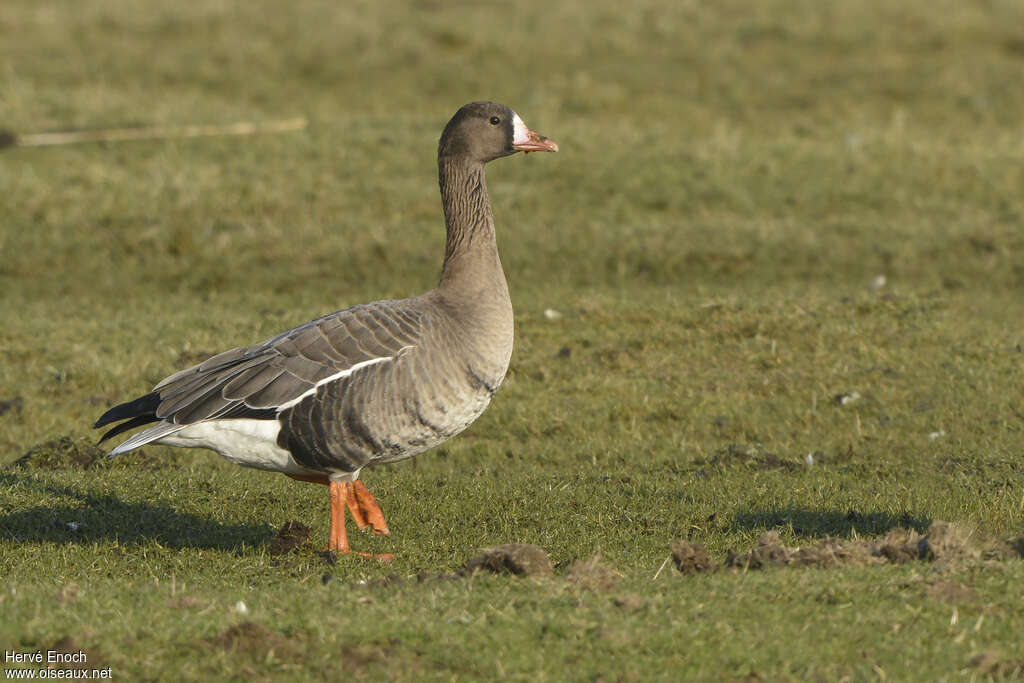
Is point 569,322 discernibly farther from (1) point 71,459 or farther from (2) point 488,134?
(1) point 71,459

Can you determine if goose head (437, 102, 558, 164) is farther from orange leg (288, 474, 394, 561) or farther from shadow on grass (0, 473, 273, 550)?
shadow on grass (0, 473, 273, 550)

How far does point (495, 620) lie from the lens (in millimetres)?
6156

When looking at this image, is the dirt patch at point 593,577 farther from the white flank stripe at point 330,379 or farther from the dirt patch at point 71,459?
the dirt patch at point 71,459

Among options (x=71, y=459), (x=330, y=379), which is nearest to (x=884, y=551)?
(x=330, y=379)

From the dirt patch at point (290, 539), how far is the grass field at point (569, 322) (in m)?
0.09

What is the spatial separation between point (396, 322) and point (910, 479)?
461 cm

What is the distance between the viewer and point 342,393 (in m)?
8.12

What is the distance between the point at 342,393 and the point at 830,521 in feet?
11.8

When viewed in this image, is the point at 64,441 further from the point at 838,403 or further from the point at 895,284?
the point at 895,284

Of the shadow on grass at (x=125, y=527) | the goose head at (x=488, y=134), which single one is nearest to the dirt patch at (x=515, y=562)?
the shadow on grass at (x=125, y=527)

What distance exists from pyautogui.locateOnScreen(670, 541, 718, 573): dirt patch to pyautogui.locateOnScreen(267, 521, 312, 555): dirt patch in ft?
8.42

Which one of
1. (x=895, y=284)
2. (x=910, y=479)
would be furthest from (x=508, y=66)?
(x=910, y=479)

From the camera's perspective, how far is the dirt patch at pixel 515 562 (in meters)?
7.14

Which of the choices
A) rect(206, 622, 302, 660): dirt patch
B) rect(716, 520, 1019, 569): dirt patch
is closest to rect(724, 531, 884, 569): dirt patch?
rect(716, 520, 1019, 569): dirt patch
